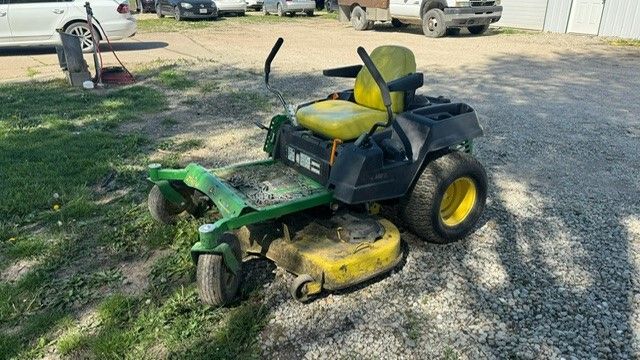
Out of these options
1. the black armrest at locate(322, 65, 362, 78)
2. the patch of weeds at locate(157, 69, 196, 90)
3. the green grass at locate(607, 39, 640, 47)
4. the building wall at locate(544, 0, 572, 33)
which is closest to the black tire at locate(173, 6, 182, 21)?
the patch of weeds at locate(157, 69, 196, 90)

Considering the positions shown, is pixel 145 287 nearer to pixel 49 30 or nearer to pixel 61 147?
pixel 61 147

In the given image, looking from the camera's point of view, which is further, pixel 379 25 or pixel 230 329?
pixel 379 25

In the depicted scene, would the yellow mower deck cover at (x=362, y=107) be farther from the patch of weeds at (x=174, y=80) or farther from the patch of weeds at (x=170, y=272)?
the patch of weeds at (x=174, y=80)

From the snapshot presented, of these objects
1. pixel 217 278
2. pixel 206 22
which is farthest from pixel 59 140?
pixel 206 22

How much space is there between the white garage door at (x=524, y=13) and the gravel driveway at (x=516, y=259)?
1049 cm

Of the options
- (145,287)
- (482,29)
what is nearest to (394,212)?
(145,287)

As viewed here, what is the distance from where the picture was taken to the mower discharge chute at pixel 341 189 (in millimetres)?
3141

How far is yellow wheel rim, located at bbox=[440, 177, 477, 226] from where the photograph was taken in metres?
3.96

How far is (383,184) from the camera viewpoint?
344 cm

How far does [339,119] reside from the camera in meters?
3.61

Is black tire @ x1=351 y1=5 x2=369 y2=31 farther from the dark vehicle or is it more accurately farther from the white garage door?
the dark vehicle

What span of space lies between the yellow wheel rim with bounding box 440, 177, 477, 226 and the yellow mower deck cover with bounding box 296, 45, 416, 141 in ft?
2.40

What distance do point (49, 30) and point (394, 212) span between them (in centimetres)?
1054

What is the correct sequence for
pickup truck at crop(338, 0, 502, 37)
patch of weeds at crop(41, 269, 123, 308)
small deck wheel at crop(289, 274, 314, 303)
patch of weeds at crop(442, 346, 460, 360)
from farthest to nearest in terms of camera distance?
pickup truck at crop(338, 0, 502, 37), patch of weeds at crop(41, 269, 123, 308), small deck wheel at crop(289, 274, 314, 303), patch of weeds at crop(442, 346, 460, 360)
